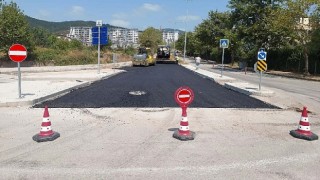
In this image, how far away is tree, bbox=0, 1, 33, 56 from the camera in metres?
38.5

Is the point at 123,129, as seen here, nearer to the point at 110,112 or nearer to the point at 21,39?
the point at 110,112

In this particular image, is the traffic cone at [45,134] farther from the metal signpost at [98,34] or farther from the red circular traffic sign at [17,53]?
the metal signpost at [98,34]

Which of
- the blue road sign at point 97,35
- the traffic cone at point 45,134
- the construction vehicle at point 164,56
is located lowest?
the traffic cone at point 45,134

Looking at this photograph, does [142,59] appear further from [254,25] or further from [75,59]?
[254,25]

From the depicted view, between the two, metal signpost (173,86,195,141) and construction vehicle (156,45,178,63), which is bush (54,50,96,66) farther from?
metal signpost (173,86,195,141)

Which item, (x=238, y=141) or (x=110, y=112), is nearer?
(x=238, y=141)

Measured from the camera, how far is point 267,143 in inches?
286

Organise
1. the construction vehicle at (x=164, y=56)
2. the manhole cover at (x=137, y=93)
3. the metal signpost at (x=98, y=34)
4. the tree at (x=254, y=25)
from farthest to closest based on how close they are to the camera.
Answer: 1. the construction vehicle at (x=164, y=56)
2. the tree at (x=254, y=25)
3. the metal signpost at (x=98, y=34)
4. the manhole cover at (x=137, y=93)

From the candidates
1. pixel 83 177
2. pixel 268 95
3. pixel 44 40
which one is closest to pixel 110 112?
pixel 83 177

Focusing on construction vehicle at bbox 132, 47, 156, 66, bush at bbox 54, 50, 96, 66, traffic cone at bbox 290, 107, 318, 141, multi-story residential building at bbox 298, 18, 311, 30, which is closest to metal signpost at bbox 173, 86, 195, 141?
traffic cone at bbox 290, 107, 318, 141

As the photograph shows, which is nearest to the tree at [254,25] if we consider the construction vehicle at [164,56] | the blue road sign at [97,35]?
the construction vehicle at [164,56]

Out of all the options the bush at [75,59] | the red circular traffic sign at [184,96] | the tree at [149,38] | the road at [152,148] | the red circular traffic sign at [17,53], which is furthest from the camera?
the tree at [149,38]

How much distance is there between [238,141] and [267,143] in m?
0.61

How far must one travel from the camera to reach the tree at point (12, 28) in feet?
126
